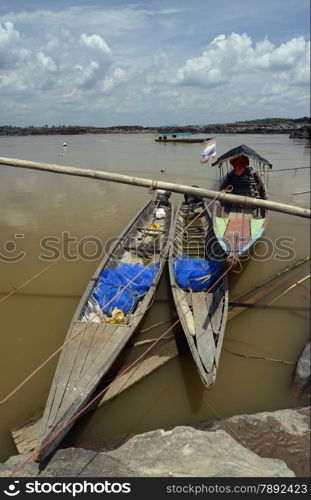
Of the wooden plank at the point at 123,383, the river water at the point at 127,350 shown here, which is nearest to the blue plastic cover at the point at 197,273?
the river water at the point at 127,350

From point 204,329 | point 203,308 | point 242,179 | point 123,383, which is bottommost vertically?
point 123,383

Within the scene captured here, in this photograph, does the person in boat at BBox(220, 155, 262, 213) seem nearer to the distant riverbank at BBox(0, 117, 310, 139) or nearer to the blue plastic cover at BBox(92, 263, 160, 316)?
the blue plastic cover at BBox(92, 263, 160, 316)

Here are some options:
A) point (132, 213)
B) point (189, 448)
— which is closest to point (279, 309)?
point (189, 448)

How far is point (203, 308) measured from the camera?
760 cm

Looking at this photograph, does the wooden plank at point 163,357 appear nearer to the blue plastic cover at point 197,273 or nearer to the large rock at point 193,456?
the blue plastic cover at point 197,273

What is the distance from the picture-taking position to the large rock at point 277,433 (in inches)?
176

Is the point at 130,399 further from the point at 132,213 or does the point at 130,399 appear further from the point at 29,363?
the point at 132,213

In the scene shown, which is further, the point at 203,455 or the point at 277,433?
the point at 277,433

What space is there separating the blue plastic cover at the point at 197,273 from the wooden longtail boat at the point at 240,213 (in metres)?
0.64

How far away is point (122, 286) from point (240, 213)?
6.84 m

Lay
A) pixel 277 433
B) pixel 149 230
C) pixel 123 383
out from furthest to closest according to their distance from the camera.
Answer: pixel 149 230 → pixel 123 383 → pixel 277 433

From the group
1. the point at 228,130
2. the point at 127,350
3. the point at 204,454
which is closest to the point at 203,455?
the point at 204,454

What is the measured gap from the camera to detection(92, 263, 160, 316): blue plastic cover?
7.63 metres

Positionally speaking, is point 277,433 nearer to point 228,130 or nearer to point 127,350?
point 127,350
